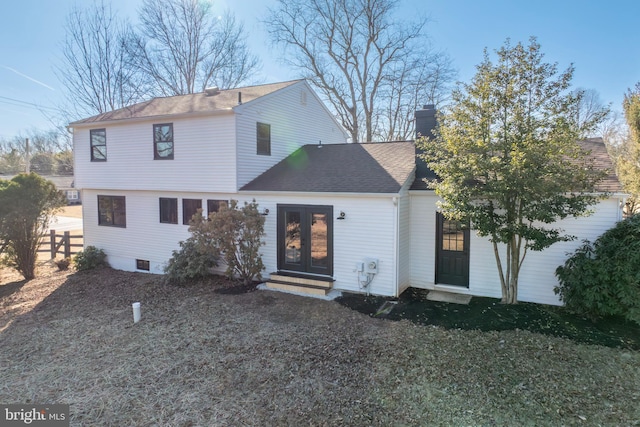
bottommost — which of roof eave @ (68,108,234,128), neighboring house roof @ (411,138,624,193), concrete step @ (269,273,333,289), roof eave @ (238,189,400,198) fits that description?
concrete step @ (269,273,333,289)

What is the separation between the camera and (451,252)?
9117 mm

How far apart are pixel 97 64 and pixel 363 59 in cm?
1751

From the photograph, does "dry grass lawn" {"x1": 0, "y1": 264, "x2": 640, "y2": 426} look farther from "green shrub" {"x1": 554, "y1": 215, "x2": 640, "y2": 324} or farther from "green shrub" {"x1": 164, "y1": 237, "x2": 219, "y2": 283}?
"green shrub" {"x1": 164, "y1": 237, "x2": 219, "y2": 283}

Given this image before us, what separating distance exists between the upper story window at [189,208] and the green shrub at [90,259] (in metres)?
4.22

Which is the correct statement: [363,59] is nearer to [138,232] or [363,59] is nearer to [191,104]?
[191,104]

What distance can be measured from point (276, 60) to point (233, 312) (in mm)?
Result: 22595

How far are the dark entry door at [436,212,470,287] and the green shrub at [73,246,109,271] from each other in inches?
469

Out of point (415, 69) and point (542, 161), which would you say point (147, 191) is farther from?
point (415, 69)

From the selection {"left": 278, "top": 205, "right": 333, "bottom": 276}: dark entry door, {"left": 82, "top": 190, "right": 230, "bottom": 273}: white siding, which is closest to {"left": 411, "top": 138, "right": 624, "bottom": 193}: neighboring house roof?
{"left": 278, "top": 205, "right": 333, "bottom": 276}: dark entry door

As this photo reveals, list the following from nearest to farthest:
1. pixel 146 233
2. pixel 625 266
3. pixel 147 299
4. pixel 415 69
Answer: pixel 625 266, pixel 147 299, pixel 146 233, pixel 415 69

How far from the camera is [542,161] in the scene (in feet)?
21.8

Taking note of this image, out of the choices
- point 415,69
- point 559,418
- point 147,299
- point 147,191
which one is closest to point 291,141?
point 147,191

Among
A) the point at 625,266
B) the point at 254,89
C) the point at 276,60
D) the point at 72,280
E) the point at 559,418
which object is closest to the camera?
the point at 559,418

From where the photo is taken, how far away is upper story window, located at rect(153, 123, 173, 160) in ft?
37.1
